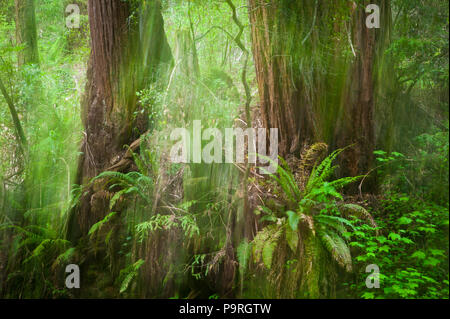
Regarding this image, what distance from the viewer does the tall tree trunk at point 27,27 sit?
5.95m

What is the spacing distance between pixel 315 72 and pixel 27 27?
5175 mm

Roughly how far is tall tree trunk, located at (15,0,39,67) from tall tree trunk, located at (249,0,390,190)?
4053 mm

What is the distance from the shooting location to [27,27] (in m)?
6.10

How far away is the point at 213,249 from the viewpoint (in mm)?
3678

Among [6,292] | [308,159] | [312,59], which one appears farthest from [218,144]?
[6,292]

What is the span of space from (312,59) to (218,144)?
5.19ft

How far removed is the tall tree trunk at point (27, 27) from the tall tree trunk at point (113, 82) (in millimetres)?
2037

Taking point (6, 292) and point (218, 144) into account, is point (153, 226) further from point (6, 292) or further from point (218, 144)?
point (6, 292)

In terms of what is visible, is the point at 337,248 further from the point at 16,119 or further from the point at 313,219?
the point at 16,119

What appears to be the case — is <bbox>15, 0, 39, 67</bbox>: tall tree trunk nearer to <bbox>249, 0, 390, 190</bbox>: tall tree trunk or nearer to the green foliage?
<bbox>249, 0, 390, 190</bbox>: tall tree trunk

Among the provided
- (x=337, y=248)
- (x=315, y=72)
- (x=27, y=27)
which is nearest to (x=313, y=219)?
(x=337, y=248)

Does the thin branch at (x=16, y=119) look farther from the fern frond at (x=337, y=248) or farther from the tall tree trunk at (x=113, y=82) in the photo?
the fern frond at (x=337, y=248)

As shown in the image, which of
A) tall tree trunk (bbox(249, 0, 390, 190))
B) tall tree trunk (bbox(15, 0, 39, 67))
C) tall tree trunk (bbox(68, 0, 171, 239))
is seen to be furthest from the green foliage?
tall tree trunk (bbox(15, 0, 39, 67))

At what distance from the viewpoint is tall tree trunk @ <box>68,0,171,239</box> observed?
14.7 feet
